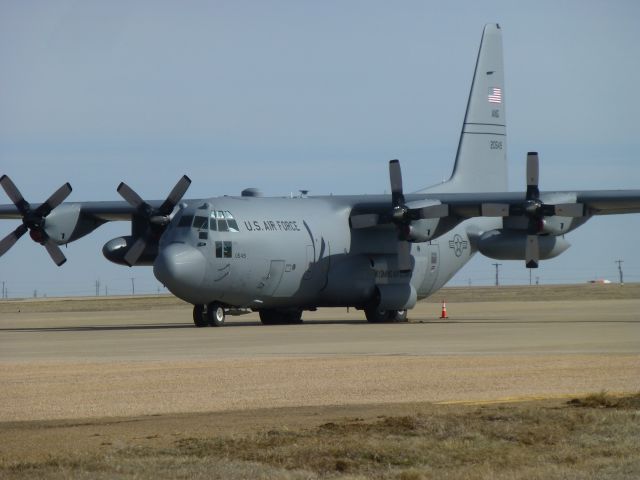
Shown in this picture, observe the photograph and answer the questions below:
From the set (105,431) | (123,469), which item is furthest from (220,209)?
(123,469)

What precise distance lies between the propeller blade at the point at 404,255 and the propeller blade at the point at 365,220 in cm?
116

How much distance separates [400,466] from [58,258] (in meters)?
33.2

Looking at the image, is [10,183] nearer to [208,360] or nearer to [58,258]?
[58,258]

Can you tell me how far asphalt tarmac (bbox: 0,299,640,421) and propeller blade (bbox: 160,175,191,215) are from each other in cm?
838

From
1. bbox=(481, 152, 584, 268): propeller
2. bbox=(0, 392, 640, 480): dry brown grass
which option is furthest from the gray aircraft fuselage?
bbox=(0, 392, 640, 480): dry brown grass

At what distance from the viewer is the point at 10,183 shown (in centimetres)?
4416

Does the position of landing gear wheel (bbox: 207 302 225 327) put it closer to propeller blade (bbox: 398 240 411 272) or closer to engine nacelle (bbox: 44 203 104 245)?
propeller blade (bbox: 398 240 411 272)

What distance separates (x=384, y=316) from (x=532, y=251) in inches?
234

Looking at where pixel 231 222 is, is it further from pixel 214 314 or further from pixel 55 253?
pixel 55 253

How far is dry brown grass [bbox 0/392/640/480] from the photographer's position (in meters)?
11.2

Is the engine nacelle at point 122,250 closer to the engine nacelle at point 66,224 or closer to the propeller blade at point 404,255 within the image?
the engine nacelle at point 66,224

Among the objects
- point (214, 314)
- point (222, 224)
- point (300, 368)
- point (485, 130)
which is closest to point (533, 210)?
point (222, 224)

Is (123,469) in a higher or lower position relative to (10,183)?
lower

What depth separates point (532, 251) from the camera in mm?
42719
